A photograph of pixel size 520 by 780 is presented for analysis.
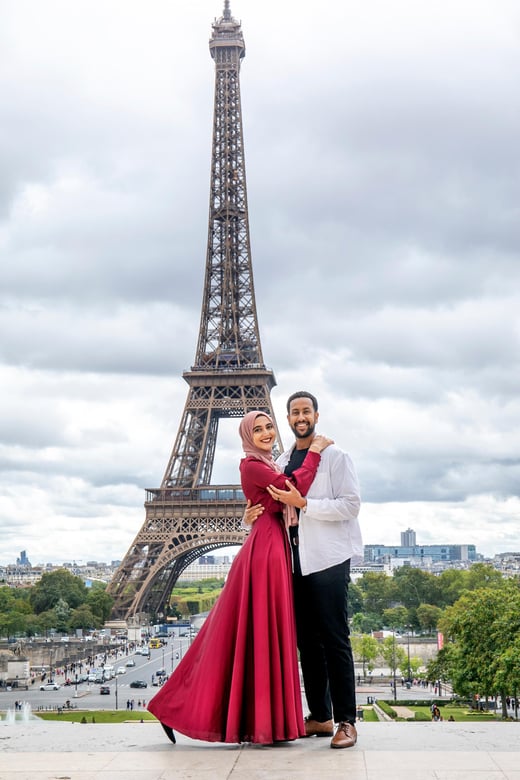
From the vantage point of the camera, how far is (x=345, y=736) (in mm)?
6875

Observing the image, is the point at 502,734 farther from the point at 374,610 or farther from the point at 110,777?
the point at 374,610

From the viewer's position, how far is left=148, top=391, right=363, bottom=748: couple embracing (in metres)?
6.88

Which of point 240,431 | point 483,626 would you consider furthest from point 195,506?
point 240,431

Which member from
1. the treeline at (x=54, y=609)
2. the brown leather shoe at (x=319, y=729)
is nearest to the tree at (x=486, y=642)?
the brown leather shoe at (x=319, y=729)

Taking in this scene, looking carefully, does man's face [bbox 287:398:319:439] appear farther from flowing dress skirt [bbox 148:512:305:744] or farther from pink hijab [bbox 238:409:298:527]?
flowing dress skirt [bbox 148:512:305:744]

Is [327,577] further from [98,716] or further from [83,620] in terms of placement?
[83,620]

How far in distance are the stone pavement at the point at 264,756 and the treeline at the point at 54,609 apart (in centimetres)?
6041

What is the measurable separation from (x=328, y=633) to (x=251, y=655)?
568mm

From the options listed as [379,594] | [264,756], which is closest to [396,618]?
[379,594]

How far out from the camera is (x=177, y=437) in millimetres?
58719

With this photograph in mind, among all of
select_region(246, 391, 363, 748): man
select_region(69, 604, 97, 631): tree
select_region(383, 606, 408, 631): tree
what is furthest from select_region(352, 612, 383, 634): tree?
select_region(246, 391, 363, 748): man

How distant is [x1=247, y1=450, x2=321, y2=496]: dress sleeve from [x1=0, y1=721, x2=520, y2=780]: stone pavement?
1.77m

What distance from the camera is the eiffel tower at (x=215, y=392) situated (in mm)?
57094

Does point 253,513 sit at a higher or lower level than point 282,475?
lower
